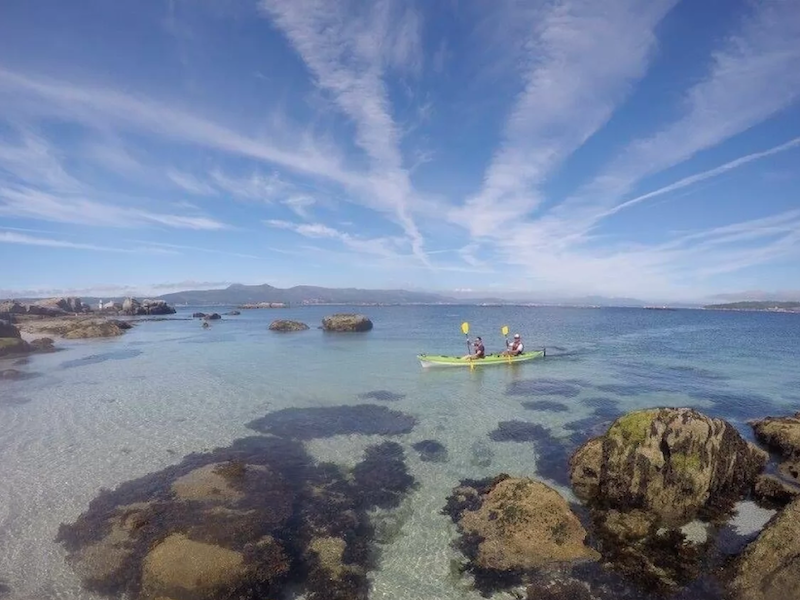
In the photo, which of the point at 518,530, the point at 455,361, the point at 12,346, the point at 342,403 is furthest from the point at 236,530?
the point at 12,346

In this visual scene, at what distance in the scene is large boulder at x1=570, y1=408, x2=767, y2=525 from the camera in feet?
45.2

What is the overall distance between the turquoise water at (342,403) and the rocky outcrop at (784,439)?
2.65 metres

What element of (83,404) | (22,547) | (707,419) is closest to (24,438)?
(83,404)

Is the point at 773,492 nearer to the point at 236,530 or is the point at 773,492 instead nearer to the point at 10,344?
the point at 236,530

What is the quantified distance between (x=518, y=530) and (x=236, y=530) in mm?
8123

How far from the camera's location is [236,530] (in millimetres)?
12562

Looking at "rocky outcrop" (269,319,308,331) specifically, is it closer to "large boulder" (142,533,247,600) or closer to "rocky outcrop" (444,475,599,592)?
"rocky outcrop" (444,475,599,592)

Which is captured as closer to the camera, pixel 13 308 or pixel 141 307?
pixel 13 308

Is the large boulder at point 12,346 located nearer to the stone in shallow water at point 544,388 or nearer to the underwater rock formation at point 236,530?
the underwater rock formation at point 236,530

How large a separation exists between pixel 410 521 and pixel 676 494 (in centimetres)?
851

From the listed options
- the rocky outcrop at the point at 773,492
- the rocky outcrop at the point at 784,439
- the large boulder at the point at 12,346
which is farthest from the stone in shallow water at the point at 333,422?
the large boulder at the point at 12,346

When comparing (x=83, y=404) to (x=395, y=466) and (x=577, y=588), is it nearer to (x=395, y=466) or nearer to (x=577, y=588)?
(x=395, y=466)

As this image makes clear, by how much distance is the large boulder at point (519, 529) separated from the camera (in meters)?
11.5

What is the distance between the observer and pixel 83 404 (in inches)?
1058
